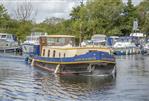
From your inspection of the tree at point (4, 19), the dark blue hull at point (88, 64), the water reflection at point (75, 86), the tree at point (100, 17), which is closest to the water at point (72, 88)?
the water reflection at point (75, 86)

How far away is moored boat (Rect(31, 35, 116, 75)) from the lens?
39.4m

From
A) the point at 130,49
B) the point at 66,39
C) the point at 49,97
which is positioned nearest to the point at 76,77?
the point at 66,39

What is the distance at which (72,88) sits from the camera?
32.3 meters

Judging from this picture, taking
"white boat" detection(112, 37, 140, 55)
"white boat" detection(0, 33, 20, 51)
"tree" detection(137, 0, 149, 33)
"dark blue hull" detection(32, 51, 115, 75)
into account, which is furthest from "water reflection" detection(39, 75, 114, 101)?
"tree" detection(137, 0, 149, 33)

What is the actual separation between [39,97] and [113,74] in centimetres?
1438

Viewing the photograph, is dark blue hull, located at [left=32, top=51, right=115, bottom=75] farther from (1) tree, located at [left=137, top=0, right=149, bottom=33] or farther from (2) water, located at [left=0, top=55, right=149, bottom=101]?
(1) tree, located at [left=137, top=0, right=149, bottom=33]

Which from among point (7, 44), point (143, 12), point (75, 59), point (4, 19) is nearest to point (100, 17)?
point (143, 12)

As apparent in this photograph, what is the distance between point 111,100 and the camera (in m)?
26.6

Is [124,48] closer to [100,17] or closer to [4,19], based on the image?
[100,17]

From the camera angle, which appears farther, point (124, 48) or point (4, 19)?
point (4, 19)

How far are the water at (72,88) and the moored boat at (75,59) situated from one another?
94 cm

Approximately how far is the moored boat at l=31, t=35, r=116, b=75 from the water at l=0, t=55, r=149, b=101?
36.9 inches

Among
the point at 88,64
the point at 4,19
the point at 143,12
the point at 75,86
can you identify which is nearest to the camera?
the point at 75,86

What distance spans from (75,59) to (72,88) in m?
7.80
